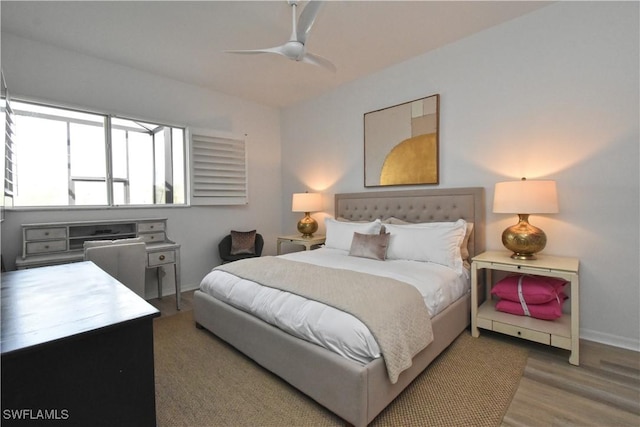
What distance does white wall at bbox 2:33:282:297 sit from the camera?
9.14 ft

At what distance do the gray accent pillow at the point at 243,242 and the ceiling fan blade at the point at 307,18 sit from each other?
106 inches

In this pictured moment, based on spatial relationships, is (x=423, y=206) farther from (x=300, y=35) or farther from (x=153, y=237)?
(x=153, y=237)

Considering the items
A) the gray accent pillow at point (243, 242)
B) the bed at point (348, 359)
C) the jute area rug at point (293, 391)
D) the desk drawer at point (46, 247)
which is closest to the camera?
the bed at point (348, 359)

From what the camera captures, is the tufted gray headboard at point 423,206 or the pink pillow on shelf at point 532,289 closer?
the pink pillow on shelf at point 532,289

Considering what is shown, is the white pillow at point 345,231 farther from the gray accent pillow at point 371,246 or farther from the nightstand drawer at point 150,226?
the nightstand drawer at point 150,226

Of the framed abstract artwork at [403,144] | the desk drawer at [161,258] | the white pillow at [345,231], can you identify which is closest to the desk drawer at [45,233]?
the desk drawer at [161,258]

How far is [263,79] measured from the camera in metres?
3.79

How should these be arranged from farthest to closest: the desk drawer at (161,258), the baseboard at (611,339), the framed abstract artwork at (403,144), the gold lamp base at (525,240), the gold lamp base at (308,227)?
1. the gold lamp base at (308,227)
2. the framed abstract artwork at (403,144)
3. the desk drawer at (161,258)
4. the gold lamp base at (525,240)
5. the baseboard at (611,339)

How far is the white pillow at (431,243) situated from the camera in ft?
8.52

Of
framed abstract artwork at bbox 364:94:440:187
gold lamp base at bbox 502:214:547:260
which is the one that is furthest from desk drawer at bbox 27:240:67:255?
gold lamp base at bbox 502:214:547:260

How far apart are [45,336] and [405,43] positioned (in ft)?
11.3

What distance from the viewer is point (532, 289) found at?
2326mm

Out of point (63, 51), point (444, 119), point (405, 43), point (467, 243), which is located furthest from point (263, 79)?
point (467, 243)

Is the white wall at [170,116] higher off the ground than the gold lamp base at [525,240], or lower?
higher
